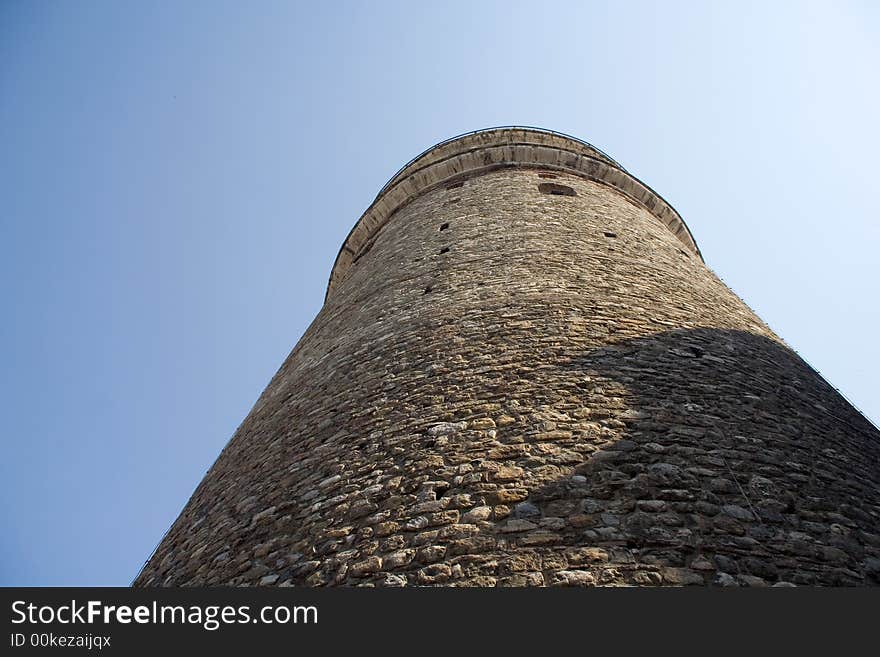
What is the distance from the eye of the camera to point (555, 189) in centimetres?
831

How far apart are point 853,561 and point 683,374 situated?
4.82ft

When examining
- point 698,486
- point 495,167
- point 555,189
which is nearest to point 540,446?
point 698,486

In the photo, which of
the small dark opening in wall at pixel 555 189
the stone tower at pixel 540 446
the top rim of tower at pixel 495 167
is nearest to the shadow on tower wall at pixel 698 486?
the stone tower at pixel 540 446

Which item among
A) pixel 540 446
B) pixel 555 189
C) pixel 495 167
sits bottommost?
pixel 540 446

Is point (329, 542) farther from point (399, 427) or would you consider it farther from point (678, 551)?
point (678, 551)

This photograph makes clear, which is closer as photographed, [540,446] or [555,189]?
[540,446]

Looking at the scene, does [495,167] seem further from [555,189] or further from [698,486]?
[698,486]

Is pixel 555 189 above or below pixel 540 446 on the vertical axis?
above

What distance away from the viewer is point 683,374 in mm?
4051

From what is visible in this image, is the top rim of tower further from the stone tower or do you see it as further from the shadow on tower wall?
the shadow on tower wall

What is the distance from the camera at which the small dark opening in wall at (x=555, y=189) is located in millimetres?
8136

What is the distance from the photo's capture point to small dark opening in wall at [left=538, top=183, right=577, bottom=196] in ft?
26.7

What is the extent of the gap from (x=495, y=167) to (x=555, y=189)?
1.41 meters

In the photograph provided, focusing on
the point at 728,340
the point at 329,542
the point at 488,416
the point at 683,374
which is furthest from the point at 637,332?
the point at 329,542
